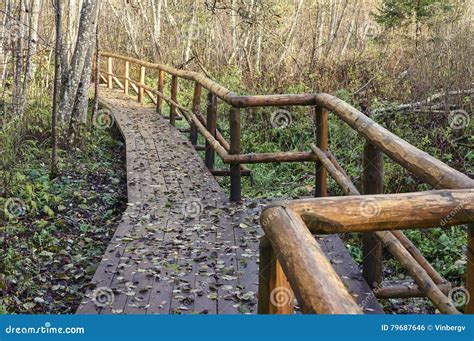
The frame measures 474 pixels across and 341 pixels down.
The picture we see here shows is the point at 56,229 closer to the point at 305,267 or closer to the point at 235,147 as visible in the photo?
the point at 235,147

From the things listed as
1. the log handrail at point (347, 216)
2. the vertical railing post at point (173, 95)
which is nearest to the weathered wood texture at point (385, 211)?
the log handrail at point (347, 216)

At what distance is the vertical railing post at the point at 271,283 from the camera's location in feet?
7.77

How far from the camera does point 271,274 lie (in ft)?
7.83

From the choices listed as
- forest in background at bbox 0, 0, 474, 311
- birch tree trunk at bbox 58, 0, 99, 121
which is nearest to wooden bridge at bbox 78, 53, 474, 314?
forest in background at bbox 0, 0, 474, 311

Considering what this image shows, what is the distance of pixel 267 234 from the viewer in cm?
231

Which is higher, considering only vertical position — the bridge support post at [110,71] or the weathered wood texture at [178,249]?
the bridge support post at [110,71]

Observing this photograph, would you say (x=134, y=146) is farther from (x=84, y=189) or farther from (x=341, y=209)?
(x=341, y=209)

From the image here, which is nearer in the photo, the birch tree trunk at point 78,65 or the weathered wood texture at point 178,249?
the weathered wood texture at point 178,249

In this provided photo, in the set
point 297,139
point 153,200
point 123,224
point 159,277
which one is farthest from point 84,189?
point 297,139

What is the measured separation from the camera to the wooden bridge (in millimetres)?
2287

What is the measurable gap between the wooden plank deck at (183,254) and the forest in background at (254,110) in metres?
0.49

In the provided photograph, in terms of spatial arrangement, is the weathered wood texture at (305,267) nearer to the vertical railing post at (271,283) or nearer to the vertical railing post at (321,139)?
the vertical railing post at (271,283)

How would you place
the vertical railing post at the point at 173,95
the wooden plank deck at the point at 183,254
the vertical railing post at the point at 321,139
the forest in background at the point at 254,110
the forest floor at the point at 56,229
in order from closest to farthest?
the wooden plank deck at the point at 183,254
the forest floor at the point at 56,229
the vertical railing post at the point at 321,139
the forest in background at the point at 254,110
the vertical railing post at the point at 173,95

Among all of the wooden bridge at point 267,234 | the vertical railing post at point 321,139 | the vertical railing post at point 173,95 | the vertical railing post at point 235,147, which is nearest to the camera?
the wooden bridge at point 267,234
